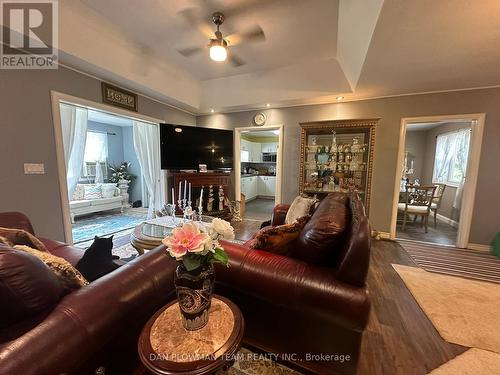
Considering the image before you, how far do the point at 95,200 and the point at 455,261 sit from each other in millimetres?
6780

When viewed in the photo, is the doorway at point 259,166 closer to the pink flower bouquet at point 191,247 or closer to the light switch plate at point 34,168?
the light switch plate at point 34,168

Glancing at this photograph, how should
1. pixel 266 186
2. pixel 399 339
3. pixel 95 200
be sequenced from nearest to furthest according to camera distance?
pixel 399 339
pixel 95 200
pixel 266 186

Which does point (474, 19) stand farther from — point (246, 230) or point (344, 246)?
point (246, 230)

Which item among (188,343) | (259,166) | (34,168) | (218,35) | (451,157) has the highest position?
(218,35)

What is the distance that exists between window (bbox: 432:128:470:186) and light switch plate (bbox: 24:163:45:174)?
6.88 metres

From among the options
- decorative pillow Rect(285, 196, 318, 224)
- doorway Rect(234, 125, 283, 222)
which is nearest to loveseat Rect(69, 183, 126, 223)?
doorway Rect(234, 125, 283, 222)

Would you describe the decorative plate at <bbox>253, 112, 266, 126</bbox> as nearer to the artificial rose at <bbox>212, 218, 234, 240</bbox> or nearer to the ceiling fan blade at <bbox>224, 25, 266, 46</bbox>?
the ceiling fan blade at <bbox>224, 25, 266, 46</bbox>

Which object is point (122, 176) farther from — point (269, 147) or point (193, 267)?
point (193, 267)

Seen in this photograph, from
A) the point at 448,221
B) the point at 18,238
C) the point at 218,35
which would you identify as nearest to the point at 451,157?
the point at 448,221

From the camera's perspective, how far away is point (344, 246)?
1198 millimetres

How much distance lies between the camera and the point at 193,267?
815mm

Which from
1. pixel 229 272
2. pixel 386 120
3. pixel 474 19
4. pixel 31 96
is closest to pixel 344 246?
pixel 229 272

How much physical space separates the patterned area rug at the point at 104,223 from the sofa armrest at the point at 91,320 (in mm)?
3118

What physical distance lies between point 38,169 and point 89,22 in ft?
5.75
